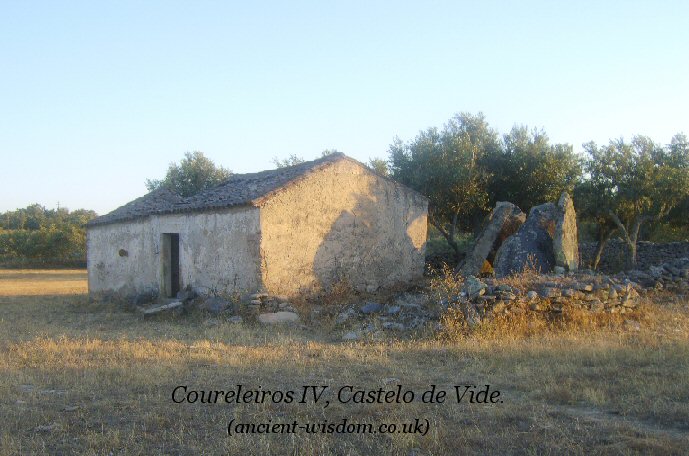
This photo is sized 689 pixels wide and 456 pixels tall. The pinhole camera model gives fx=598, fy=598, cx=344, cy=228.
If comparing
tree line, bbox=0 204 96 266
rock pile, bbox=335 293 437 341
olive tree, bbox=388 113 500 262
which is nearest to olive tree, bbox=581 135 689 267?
olive tree, bbox=388 113 500 262

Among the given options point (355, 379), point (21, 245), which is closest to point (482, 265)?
point (355, 379)

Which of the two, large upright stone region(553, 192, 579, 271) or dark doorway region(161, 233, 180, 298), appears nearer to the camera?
large upright stone region(553, 192, 579, 271)

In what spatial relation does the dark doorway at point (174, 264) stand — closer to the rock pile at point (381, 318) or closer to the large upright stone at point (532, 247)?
the rock pile at point (381, 318)

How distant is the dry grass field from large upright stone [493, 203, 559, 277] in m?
4.26

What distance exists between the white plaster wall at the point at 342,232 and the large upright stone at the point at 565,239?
3748 millimetres

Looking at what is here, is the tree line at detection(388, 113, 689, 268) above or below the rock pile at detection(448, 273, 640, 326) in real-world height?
above

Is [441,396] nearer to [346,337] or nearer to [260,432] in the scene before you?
[260,432]

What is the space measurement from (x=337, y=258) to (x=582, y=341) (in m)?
7.55

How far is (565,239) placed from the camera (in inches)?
627

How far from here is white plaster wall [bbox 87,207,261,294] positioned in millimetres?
14211

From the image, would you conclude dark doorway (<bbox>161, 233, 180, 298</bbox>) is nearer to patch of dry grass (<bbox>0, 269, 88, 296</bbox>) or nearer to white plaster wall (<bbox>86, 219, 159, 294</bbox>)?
white plaster wall (<bbox>86, 219, 159, 294</bbox>)

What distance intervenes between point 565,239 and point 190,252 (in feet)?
32.7

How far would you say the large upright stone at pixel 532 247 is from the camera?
50.9 feet

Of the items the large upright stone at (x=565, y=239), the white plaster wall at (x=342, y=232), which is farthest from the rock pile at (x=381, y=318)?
the large upright stone at (x=565, y=239)
